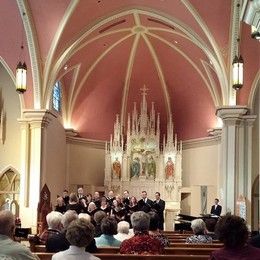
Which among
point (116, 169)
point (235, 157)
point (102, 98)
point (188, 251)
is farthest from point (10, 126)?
point (188, 251)

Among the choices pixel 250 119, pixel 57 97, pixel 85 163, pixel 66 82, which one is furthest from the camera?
pixel 85 163

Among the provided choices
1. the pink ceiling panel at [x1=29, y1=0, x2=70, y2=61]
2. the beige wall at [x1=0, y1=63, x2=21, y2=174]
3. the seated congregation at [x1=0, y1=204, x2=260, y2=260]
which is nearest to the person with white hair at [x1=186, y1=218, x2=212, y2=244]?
the seated congregation at [x1=0, y1=204, x2=260, y2=260]

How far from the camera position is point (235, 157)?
1673cm

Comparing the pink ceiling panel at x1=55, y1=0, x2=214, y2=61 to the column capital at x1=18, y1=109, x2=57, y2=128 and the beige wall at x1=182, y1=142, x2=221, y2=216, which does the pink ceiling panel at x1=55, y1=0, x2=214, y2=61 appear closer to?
the column capital at x1=18, y1=109, x2=57, y2=128

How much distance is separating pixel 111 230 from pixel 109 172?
1470 centimetres

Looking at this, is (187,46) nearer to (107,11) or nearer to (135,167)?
(107,11)

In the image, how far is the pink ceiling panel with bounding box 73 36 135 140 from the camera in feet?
72.6

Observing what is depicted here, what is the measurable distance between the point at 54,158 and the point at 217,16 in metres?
7.74

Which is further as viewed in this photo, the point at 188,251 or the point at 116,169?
the point at 116,169

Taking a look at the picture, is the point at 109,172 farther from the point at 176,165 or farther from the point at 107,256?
the point at 107,256

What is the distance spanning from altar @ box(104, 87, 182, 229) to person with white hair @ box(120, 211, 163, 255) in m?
15.1

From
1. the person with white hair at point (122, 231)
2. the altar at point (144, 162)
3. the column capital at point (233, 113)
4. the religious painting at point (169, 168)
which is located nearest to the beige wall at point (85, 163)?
the altar at point (144, 162)

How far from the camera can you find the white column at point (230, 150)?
16.6 meters

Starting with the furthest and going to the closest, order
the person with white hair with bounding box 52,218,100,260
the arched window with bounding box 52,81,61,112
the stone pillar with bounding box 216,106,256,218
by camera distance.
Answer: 1. the arched window with bounding box 52,81,61,112
2. the stone pillar with bounding box 216,106,256,218
3. the person with white hair with bounding box 52,218,100,260
